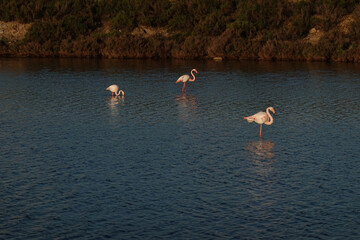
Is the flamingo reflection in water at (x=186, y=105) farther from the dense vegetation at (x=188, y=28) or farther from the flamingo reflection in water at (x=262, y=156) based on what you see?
the dense vegetation at (x=188, y=28)

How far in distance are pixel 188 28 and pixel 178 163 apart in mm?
39406

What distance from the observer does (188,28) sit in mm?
55469

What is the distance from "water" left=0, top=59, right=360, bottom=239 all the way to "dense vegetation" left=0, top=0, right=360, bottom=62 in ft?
54.4

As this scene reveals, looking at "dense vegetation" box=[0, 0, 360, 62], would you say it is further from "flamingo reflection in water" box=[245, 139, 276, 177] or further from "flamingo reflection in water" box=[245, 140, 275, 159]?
"flamingo reflection in water" box=[245, 139, 276, 177]

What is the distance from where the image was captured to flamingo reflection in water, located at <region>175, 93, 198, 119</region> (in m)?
25.4

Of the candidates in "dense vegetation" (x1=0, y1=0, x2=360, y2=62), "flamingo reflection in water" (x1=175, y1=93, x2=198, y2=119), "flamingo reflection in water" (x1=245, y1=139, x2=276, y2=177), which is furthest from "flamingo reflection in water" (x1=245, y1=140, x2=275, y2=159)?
"dense vegetation" (x1=0, y1=0, x2=360, y2=62)

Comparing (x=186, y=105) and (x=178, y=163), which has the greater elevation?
(x=186, y=105)

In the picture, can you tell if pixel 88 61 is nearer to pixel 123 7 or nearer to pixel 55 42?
pixel 55 42

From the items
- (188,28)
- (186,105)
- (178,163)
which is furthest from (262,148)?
(188,28)

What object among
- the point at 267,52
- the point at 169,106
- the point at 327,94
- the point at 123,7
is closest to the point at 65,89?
the point at 169,106

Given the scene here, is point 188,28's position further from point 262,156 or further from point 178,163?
point 178,163

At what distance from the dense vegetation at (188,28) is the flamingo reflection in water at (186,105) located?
19919 mm

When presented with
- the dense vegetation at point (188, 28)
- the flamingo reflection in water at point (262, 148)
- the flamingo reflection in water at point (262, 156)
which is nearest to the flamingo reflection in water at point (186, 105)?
the flamingo reflection in water at point (262, 148)

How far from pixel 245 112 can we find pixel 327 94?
6.83 metres
